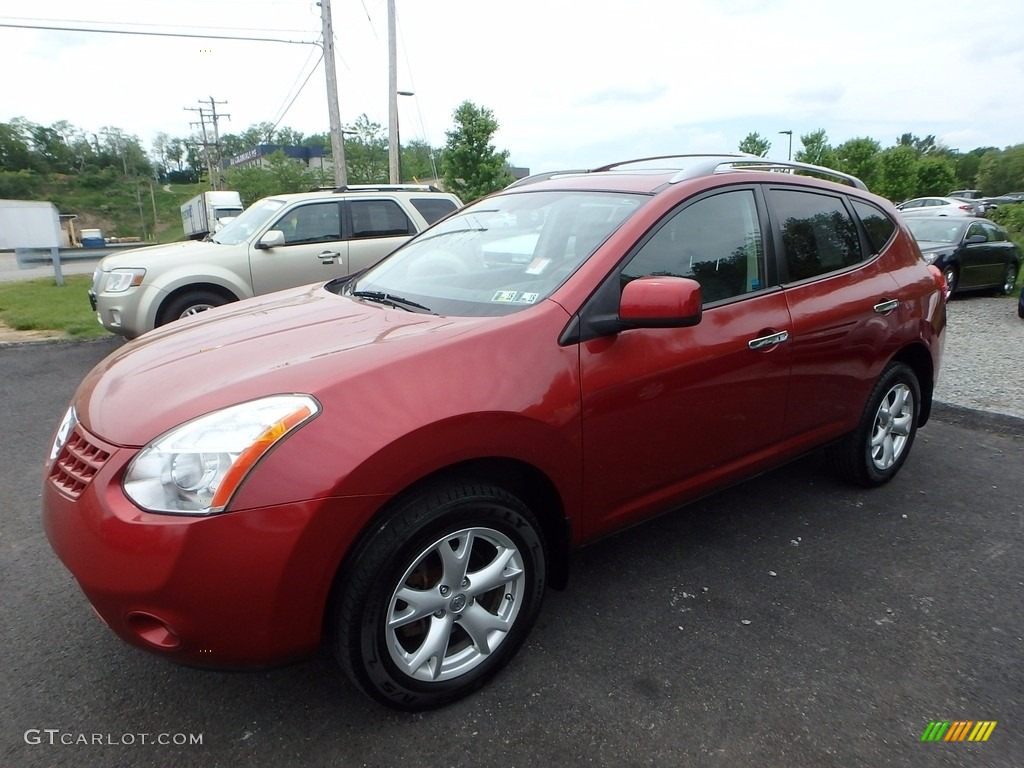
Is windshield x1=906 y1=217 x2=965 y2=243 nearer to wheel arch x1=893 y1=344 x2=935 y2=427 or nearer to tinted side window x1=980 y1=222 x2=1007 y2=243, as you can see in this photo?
tinted side window x1=980 y1=222 x2=1007 y2=243

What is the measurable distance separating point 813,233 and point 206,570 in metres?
3.04

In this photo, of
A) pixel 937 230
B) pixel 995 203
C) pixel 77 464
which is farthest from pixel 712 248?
pixel 995 203

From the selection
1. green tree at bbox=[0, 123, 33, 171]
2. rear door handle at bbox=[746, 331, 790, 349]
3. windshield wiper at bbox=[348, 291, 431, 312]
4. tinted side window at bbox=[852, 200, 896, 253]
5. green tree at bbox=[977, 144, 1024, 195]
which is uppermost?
green tree at bbox=[0, 123, 33, 171]

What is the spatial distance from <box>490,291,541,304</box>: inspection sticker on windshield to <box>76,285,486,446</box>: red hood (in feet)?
0.66

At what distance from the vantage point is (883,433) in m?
3.91

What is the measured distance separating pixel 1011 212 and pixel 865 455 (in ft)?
61.6

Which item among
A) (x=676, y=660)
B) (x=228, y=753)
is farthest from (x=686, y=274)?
(x=228, y=753)

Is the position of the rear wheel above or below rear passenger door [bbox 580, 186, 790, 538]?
below

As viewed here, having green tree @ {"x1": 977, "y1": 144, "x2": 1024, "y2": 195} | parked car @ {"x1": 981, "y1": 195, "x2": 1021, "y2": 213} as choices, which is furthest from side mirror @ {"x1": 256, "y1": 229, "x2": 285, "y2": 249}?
green tree @ {"x1": 977, "y1": 144, "x2": 1024, "y2": 195}

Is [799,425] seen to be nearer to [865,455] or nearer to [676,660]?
[865,455]

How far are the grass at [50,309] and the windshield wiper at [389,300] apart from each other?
23.3 feet

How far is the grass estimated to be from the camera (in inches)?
358

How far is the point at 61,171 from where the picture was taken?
257 feet

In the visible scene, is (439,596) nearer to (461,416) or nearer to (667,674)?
(461,416)
